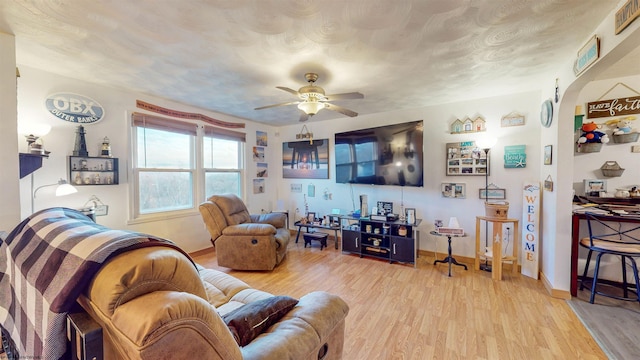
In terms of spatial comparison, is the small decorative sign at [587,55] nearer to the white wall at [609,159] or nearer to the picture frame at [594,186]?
the white wall at [609,159]

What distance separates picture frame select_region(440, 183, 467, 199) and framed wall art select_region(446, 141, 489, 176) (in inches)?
6.5

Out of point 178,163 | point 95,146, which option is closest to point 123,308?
point 95,146

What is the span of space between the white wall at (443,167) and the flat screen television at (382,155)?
41 cm

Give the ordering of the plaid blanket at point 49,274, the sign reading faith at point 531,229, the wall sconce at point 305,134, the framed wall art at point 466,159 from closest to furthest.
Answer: the plaid blanket at point 49,274
the sign reading faith at point 531,229
the framed wall art at point 466,159
the wall sconce at point 305,134

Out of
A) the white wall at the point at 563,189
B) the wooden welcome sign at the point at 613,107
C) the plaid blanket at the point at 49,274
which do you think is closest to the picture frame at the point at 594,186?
the white wall at the point at 563,189

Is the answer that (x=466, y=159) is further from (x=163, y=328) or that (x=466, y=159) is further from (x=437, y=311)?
(x=163, y=328)

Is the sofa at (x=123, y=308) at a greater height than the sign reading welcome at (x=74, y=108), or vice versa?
the sign reading welcome at (x=74, y=108)

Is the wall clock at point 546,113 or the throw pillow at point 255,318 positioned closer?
the throw pillow at point 255,318

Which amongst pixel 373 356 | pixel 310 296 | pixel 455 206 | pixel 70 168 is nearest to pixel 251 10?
pixel 310 296

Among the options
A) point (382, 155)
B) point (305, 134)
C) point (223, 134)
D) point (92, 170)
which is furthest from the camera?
point (305, 134)

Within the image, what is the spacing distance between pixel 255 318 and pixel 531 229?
330 cm

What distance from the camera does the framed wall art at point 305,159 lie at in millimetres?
4730

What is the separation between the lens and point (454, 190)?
3553 millimetres

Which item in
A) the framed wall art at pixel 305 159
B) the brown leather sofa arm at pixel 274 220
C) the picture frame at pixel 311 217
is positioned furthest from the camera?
the framed wall art at pixel 305 159
